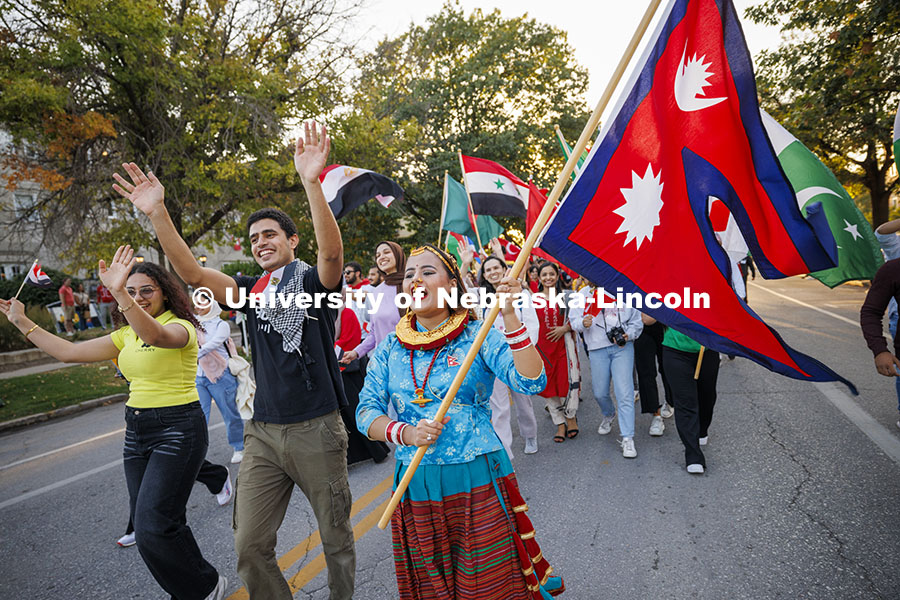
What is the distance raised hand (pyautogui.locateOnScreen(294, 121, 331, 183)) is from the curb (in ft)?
28.9

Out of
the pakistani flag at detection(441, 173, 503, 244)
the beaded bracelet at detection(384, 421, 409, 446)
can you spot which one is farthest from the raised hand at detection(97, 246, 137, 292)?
the pakistani flag at detection(441, 173, 503, 244)

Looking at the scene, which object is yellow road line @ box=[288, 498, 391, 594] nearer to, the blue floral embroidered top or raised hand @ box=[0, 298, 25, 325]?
the blue floral embroidered top

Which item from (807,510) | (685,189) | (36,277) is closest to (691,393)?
(807,510)

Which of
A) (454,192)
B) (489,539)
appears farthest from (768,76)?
(489,539)

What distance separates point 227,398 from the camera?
5.32 metres

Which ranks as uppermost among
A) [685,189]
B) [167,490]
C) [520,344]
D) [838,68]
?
[838,68]

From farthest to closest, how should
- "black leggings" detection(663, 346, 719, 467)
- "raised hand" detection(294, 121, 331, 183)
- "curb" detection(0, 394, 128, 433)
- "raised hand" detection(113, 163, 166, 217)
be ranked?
"curb" detection(0, 394, 128, 433) → "black leggings" detection(663, 346, 719, 467) → "raised hand" detection(113, 163, 166, 217) → "raised hand" detection(294, 121, 331, 183)

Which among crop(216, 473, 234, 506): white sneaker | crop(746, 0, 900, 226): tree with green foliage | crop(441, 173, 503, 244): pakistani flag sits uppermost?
crop(746, 0, 900, 226): tree with green foliage

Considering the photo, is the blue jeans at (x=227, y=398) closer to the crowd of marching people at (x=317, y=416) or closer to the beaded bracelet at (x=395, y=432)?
the crowd of marching people at (x=317, y=416)

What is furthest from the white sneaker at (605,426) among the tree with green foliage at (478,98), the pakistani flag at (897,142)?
the tree with green foliage at (478,98)

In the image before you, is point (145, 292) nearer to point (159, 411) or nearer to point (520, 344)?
point (159, 411)

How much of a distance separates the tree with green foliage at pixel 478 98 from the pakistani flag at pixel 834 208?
16.6 m

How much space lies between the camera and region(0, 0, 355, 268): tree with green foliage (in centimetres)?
1051

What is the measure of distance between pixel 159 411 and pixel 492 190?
5.74 metres
